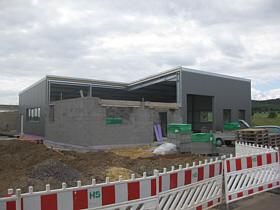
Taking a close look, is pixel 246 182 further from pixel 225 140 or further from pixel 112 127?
pixel 225 140

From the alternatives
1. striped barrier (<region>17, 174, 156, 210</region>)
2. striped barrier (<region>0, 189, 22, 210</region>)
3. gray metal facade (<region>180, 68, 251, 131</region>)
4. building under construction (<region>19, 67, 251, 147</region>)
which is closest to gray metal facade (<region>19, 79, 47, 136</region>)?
building under construction (<region>19, 67, 251, 147</region>)

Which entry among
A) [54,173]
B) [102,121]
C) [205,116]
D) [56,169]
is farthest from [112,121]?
[205,116]

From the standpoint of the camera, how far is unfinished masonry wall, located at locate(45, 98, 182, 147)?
1658 cm

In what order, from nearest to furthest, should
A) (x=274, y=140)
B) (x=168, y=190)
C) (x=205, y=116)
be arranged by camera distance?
1. (x=168, y=190)
2. (x=274, y=140)
3. (x=205, y=116)

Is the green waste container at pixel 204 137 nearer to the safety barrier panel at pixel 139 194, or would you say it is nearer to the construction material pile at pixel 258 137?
the construction material pile at pixel 258 137

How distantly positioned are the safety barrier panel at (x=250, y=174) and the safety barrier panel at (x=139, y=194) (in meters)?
0.34

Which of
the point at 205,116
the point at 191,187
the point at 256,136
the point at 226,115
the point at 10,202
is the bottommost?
the point at 191,187

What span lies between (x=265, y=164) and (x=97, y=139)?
11.9m

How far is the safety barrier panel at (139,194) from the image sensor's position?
3.18m

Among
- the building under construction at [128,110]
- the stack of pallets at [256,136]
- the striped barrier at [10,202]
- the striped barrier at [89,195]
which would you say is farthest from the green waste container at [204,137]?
the striped barrier at [10,202]

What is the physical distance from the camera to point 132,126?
18141 mm

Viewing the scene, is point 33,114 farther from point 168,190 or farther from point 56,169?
point 168,190

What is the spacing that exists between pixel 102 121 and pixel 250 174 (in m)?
11.9

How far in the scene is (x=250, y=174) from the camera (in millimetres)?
6492
